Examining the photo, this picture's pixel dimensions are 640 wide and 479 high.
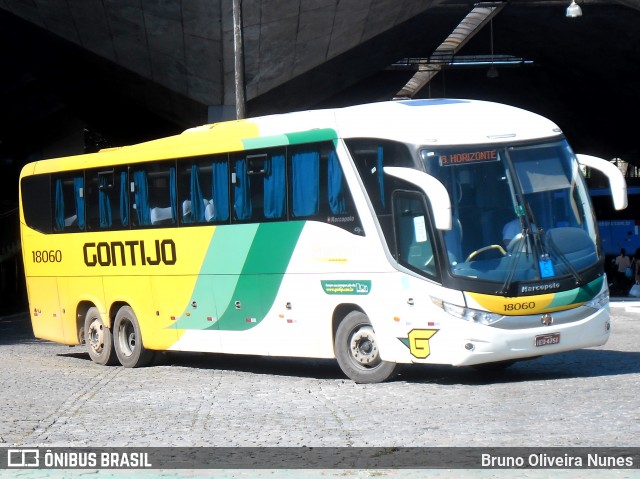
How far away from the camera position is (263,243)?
16656 mm

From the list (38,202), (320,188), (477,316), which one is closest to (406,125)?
(320,188)

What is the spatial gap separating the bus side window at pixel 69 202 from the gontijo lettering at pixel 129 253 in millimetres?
562

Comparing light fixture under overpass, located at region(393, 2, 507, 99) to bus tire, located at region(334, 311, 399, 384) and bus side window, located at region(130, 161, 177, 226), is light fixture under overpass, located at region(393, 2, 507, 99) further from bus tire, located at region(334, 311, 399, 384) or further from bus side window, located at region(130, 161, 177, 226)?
bus tire, located at region(334, 311, 399, 384)

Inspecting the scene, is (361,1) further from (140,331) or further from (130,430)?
(130,430)

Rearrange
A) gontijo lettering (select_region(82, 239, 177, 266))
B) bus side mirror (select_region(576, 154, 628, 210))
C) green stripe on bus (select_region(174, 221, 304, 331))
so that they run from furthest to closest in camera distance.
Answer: gontijo lettering (select_region(82, 239, 177, 266)) → green stripe on bus (select_region(174, 221, 304, 331)) → bus side mirror (select_region(576, 154, 628, 210))

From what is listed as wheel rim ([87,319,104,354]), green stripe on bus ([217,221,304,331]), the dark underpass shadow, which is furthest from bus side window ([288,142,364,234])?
wheel rim ([87,319,104,354])

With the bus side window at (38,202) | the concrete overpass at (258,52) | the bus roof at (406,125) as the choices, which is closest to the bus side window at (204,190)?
the bus roof at (406,125)

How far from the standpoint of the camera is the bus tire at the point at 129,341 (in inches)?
765

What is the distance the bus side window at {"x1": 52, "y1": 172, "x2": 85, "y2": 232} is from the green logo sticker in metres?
6.34

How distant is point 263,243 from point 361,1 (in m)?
22.4

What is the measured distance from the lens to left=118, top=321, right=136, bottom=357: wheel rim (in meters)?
19.7

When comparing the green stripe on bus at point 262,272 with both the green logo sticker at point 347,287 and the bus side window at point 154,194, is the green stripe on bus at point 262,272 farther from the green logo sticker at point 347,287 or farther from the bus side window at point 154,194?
the bus side window at point 154,194

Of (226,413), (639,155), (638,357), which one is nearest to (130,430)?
(226,413)

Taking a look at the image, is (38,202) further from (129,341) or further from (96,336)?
(129,341)
